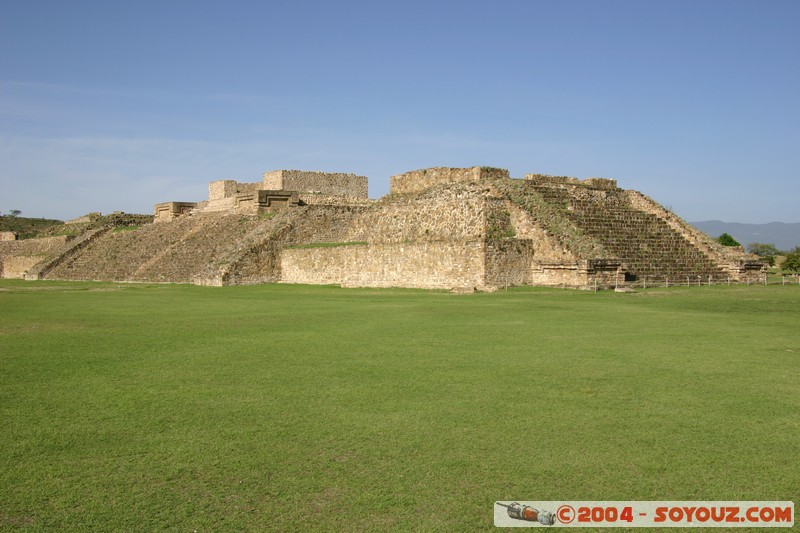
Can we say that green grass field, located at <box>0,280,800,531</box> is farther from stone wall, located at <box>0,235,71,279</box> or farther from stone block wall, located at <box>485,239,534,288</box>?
stone wall, located at <box>0,235,71,279</box>

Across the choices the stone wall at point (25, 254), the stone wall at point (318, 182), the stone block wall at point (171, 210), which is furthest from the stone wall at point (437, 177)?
the stone wall at point (25, 254)

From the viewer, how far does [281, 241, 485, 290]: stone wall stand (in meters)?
23.9

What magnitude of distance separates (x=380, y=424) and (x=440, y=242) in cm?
1921

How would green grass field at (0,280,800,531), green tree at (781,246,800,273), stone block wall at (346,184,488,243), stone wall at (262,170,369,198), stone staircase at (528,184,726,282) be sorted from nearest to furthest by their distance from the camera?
green grass field at (0,280,800,531) < stone staircase at (528,184,726,282) < stone block wall at (346,184,488,243) < green tree at (781,246,800,273) < stone wall at (262,170,369,198)

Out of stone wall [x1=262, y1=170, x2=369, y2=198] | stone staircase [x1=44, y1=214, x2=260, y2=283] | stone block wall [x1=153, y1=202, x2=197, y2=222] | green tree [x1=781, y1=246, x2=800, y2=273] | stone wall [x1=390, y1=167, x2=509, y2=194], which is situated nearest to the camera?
stone wall [x1=390, y1=167, x2=509, y2=194]

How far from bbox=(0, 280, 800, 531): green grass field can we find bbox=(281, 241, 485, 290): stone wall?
12.1 m

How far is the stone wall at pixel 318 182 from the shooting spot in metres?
40.3

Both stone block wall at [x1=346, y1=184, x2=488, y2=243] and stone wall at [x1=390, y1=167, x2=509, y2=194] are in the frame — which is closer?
stone block wall at [x1=346, y1=184, x2=488, y2=243]

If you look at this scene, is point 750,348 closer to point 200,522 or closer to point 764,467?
point 764,467

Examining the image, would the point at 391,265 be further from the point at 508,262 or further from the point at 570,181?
the point at 570,181

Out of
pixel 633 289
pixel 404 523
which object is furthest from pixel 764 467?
pixel 633 289

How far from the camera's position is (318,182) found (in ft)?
136

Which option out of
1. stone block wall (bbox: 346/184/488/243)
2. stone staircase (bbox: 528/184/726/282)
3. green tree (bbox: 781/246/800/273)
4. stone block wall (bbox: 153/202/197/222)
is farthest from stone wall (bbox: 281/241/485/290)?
green tree (bbox: 781/246/800/273)

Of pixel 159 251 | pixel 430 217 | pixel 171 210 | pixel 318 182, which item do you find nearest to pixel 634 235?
pixel 430 217
